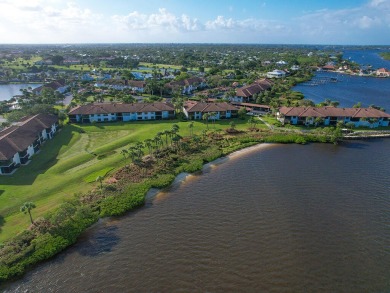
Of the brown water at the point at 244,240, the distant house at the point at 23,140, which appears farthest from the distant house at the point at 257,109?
the distant house at the point at 23,140

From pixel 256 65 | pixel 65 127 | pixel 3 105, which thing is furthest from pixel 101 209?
pixel 256 65

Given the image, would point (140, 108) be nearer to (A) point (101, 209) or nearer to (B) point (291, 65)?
(A) point (101, 209)

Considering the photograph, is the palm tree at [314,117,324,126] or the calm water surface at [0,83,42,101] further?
the calm water surface at [0,83,42,101]

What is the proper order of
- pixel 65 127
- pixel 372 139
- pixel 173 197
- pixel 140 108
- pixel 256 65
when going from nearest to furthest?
pixel 173 197
pixel 372 139
pixel 65 127
pixel 140 108
pixel 256 65

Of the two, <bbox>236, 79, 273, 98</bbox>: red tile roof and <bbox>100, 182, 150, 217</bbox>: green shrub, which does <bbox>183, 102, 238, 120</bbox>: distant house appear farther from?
<bbox>100, 182, 150, 217</bbox>: green shrub

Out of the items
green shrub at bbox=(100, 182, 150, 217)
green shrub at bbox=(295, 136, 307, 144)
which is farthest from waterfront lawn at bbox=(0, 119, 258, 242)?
green shrub at bbox=(295, 136, 307, 144)

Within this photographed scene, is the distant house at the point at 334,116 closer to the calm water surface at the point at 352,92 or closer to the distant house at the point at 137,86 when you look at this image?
the calm water surface at the point at 352,92
